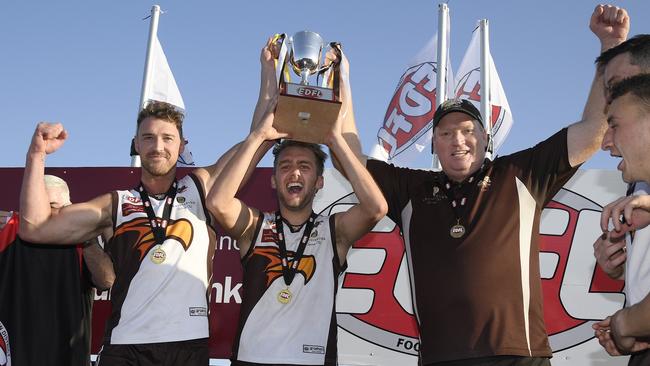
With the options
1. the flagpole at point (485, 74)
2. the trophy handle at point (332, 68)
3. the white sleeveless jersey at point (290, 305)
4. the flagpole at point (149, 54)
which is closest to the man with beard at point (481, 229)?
the white sleeveless jersey at point (290, 305)

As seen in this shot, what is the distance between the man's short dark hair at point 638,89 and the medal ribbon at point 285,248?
6.09 ft

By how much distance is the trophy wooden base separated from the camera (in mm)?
3299

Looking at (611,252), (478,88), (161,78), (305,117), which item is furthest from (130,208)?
(478,88)

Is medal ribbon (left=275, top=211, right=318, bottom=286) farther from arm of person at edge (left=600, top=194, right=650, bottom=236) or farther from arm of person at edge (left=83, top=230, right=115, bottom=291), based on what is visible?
arm of person at edge (left=600, top=194, right=650, bottom=236)

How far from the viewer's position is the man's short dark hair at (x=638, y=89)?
2.17 meters

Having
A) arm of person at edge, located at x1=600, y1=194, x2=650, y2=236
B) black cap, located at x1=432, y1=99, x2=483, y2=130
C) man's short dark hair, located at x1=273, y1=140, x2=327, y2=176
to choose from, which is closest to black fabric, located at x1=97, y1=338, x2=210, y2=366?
man's short dark hair, located at x1=273, y1=140, x2=327, y2=176

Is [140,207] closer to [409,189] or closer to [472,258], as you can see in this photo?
[409,189]

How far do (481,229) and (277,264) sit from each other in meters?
1.11

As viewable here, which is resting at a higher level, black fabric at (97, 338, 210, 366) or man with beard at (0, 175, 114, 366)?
man with beard at (0, 175, 114, 366)

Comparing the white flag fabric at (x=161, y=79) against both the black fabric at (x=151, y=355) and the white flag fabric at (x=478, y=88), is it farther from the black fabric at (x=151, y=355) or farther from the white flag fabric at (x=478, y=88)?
the black fabric at (x=151, y=355)

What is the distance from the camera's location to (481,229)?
3.27 m

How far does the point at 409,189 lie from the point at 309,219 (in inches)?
23.8

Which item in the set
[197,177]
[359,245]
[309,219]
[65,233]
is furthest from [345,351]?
[65,233]

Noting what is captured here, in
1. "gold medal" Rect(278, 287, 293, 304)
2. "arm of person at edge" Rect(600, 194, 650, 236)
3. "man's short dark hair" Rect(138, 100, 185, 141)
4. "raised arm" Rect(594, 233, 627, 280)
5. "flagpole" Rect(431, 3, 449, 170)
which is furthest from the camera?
"flagpole" Rect(431, 3, 449, 170)
